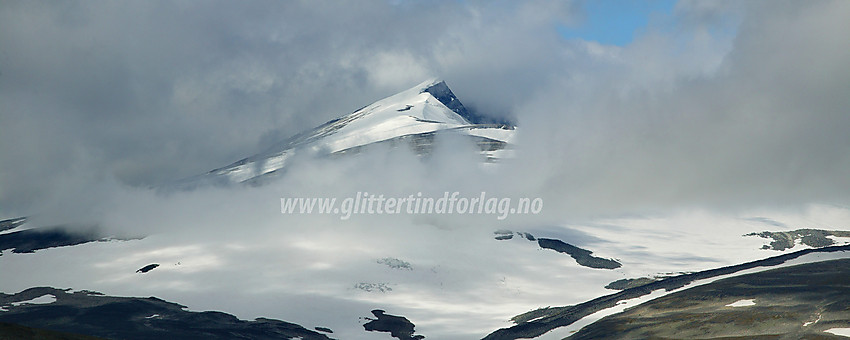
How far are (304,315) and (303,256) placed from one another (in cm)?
4839

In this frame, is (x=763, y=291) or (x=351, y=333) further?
(x=351, y=333)

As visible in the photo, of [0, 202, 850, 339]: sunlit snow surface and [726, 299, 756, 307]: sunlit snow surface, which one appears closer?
[726, 299, 756, 307]: sunlit snow surface

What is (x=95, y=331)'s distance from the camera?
412 ft

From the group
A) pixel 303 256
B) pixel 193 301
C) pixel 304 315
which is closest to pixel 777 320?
pixel 304 315

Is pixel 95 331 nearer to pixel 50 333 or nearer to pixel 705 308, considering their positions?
pixel 50 333

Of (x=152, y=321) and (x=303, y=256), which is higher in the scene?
(x=303, y=256)

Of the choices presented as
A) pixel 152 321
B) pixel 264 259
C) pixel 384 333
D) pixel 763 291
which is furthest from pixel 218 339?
pixel 763 291

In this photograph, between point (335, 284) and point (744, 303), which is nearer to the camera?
point (744, 303)

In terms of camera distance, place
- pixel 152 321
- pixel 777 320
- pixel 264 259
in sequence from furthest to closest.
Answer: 1. pixel 264 259
2. pixel 152 321
3. pixel 777 320

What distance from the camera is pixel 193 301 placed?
15650 cm

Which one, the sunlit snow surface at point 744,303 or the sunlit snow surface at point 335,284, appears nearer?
the sunlit snow surface at point 744,303

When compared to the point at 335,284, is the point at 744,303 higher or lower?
lower

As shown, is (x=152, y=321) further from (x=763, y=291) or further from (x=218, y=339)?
(x=763, y=291)

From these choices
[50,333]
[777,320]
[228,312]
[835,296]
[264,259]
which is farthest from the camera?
[264,259]
